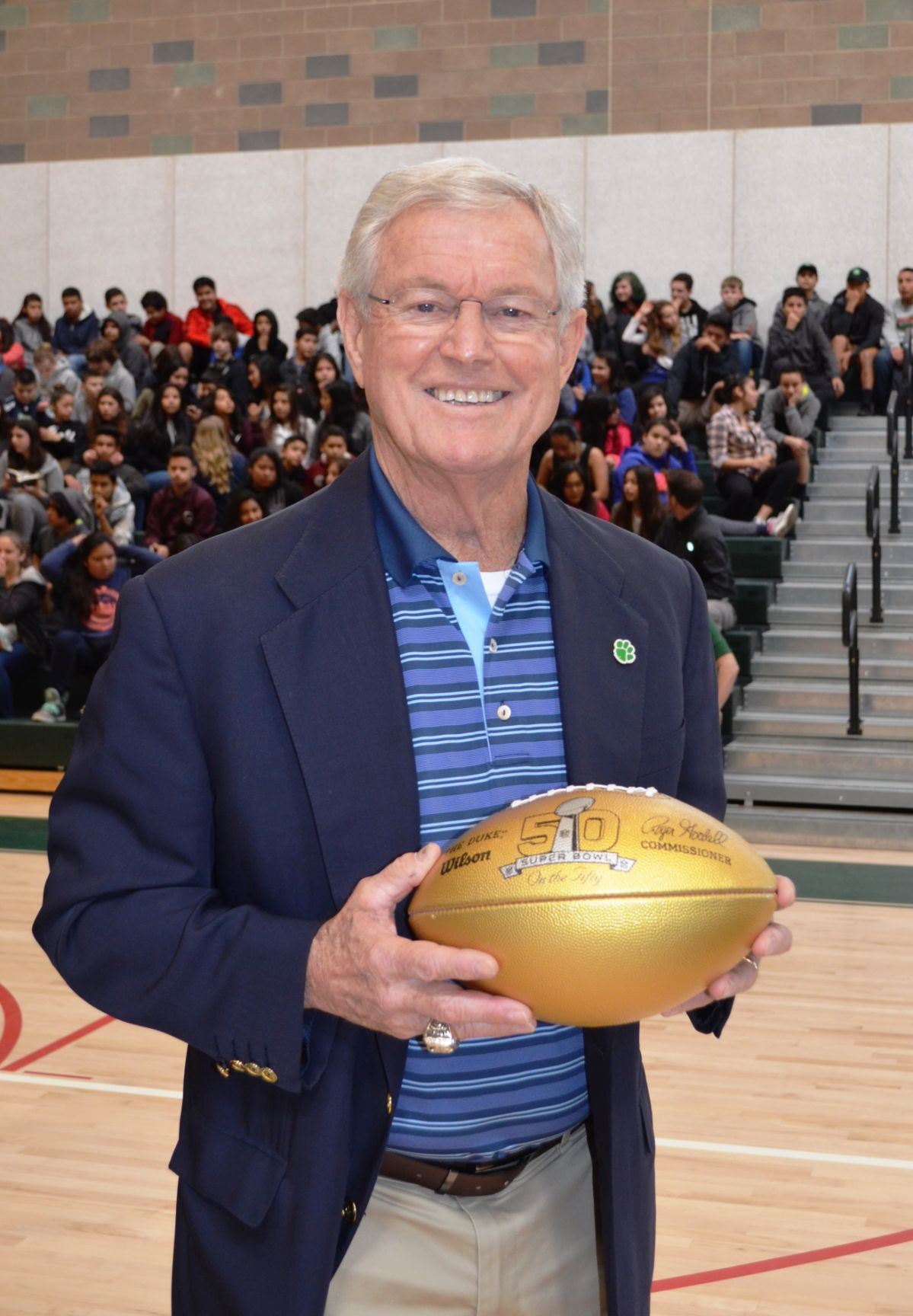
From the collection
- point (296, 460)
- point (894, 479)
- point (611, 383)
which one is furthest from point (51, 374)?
point (894, 479)

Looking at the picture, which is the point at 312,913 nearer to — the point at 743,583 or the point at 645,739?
the point at 645,739

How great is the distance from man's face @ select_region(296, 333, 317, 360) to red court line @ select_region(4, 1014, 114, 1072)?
8631 millimetres

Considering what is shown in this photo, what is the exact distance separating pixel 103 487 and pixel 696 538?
13.0ft

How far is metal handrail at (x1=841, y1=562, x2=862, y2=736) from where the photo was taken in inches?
337

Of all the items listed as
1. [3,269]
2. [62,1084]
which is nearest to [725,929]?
[62,1084]

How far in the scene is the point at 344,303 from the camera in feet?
5.66

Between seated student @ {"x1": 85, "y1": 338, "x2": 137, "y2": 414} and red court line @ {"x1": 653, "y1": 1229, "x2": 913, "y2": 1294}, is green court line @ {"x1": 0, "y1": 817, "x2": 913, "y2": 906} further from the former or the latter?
seated student @ {"x1": 85, "y1": 338, "x2": 137, "y2": 414}

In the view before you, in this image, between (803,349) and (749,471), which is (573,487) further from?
(803,349)

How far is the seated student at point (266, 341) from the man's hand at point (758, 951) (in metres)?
12.1

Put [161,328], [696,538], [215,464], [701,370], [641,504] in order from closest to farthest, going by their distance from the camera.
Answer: [696,538] < [641,504] < [215,464] < [701,370] < [161,328]

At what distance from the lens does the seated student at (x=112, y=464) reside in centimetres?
1076

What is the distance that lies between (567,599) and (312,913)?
44 centimetres

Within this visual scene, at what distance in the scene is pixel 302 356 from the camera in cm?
1319

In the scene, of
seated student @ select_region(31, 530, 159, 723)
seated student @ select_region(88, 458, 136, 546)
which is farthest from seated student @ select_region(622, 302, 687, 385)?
seated student @ select_region(31, 530, 159, 723)
